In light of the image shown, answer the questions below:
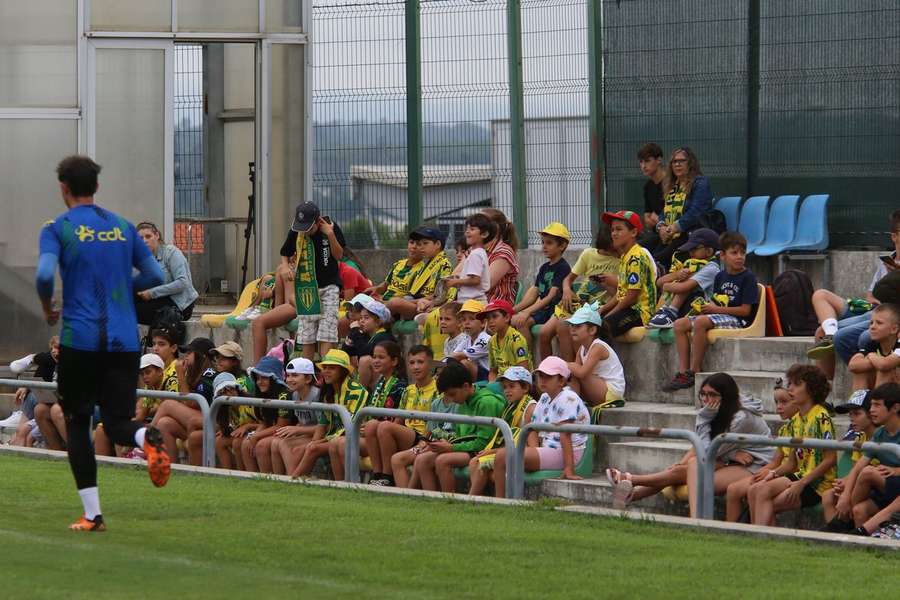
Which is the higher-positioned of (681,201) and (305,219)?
(681,201)

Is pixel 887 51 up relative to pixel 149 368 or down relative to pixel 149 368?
up

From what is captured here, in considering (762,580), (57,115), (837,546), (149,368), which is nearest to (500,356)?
(149,368)

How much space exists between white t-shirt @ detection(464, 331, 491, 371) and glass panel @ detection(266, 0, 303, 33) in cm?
741

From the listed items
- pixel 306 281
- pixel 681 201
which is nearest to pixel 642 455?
pixel 681 201

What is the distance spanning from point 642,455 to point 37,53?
1051cm

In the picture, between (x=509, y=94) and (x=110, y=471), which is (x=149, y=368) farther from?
(x=509, y=94)

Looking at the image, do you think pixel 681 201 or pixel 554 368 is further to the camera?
pixel 681 201

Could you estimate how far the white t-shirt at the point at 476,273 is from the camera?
15188mm

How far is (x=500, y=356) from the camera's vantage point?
45.9ft

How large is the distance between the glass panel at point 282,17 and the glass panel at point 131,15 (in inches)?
44.9

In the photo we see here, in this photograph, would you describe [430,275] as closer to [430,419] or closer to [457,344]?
[457,344]

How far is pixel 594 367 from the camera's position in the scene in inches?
536

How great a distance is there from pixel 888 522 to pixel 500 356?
4559 mm

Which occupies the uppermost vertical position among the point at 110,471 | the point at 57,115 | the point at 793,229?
the point at 57,115
